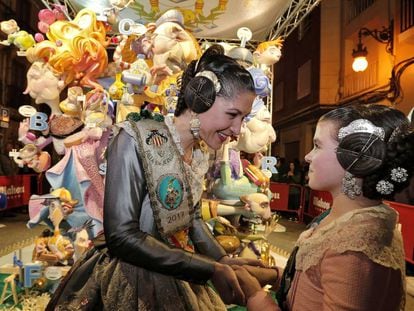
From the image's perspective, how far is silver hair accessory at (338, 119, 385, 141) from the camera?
1.24 meters

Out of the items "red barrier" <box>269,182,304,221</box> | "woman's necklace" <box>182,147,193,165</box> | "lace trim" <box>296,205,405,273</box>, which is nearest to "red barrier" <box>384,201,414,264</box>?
"woman's necklace" <box>182,147,193,165</box>

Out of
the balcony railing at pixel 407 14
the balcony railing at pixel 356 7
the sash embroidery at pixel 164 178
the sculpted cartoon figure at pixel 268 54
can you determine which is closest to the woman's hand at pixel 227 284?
the sash embroidery at pixel 164 178

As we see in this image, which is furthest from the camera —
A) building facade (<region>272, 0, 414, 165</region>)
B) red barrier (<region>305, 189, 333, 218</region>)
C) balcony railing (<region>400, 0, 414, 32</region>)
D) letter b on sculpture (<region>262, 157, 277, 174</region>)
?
building facade (<region>272, 0, 414, 165</region>)

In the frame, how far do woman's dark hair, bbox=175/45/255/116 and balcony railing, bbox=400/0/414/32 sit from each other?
9483 mm

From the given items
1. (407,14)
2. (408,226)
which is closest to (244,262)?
(408,226)

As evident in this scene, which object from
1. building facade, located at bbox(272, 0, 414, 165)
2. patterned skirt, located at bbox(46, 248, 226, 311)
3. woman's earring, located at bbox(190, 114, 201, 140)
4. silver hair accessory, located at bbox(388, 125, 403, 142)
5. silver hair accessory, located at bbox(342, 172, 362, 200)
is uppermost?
building facade, located at bbox(272, 0, 414, 165)

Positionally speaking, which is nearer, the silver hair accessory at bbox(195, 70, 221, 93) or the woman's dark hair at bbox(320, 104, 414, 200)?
the woman's dark hair at bbox(320, 104, 414, 200)

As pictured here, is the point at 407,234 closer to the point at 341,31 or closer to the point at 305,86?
the point at 341,31

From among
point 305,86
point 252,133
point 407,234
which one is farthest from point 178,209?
point 305,86

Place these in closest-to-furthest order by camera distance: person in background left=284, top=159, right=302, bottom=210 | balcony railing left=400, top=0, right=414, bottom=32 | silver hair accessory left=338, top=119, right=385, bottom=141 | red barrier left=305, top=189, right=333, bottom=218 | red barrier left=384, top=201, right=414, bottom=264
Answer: silver hair accessory left=338, top=119, right=385, bottom=141, red barrier left=384, top=201, right=414, bottom=264, red barrier left=305, top=189, right=333, bottom=218, balcony railing left=400, top=0, right=414, bottom=32, person in background left=284, top=159, right=302, bottom=210

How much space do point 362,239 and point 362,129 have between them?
32 cm

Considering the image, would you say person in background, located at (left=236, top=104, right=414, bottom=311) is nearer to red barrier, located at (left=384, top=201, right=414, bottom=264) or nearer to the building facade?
red barrier, located at (left=384, top=201, right=414, bottom=264)

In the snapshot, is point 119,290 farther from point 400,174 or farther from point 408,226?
point 408,226

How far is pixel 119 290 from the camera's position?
1438mm
